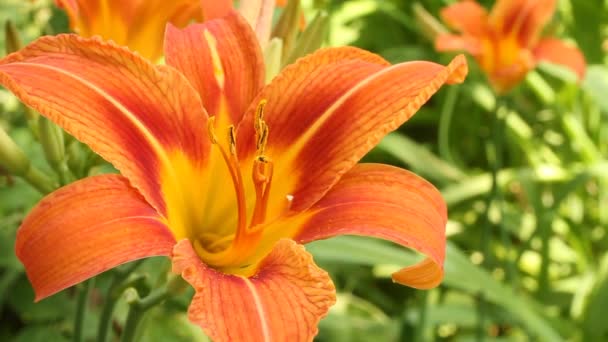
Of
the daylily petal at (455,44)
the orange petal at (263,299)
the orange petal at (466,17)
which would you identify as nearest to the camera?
the orange petal at (263,299)

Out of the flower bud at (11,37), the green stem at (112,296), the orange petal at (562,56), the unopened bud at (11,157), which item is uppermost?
the flower bud at (11,37)

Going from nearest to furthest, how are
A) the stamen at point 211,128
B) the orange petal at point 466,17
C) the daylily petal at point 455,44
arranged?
1. the stamen at point 211,128
2. the daylily petal at point 455,44
3. the orange petal at point 466,17

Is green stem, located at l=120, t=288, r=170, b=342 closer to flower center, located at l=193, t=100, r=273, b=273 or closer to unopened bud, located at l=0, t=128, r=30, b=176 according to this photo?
flower center, located at l=193, t=100, r=273, b=273

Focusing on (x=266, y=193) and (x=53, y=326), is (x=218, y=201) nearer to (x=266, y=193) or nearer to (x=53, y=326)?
(x=266, y=193)

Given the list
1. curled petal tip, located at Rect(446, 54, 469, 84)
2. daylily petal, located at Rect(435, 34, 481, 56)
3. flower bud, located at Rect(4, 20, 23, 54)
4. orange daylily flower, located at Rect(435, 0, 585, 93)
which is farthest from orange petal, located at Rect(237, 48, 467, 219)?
orange daylily flower, located at Rect(435, 0, 585, 93)

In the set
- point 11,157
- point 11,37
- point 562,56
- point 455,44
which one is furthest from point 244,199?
point 562,56

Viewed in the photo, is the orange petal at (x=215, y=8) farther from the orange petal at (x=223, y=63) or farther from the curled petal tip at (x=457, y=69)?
the curled petal tip at (x=457, y=69)

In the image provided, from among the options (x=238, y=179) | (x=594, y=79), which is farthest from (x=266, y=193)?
(x=594, y=79)

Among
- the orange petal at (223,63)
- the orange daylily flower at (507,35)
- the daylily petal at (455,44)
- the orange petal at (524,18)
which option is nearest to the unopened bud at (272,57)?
the orange petal at (223,63)

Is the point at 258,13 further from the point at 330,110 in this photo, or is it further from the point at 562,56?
the point at 562,56
